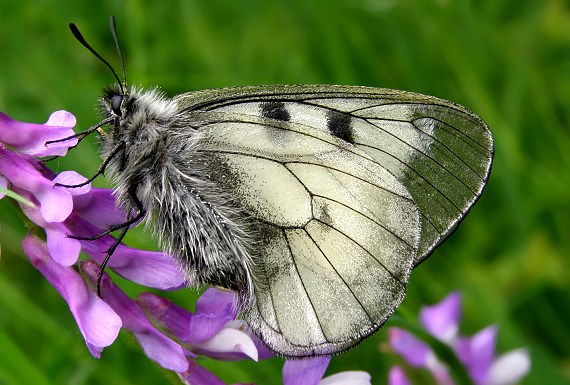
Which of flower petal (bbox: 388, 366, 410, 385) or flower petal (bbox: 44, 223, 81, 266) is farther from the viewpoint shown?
flower petal (bbox: 388, 366, 410, 385)

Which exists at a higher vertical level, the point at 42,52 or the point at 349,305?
the point at 349,305

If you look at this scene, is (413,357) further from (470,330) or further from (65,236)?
(65,236)

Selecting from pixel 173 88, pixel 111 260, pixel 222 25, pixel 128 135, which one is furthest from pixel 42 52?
pixel 111 260

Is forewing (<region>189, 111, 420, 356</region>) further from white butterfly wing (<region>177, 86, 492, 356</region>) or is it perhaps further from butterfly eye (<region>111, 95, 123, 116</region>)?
butterfly eye (<region>111, 95, 123, 116</region>)

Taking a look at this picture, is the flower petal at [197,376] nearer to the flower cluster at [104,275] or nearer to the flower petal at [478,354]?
the flower cluster at [104,275]

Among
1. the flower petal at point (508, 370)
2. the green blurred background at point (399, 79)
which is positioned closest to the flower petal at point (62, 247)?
the green blurred background at point (399, 79)

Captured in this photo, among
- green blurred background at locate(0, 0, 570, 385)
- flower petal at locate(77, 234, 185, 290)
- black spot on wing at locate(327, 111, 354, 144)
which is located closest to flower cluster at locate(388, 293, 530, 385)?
green blurred background at locate(0, 0, 570, 385)
